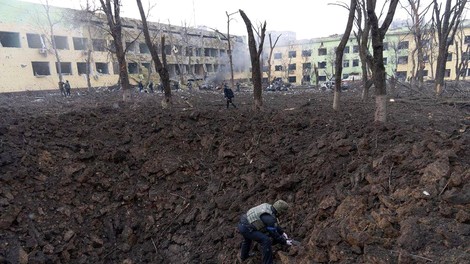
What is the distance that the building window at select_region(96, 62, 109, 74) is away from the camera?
36.6m

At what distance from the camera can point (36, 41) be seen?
102 ft

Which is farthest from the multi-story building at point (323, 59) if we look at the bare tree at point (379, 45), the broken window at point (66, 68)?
the bare tree at point (379, 45)

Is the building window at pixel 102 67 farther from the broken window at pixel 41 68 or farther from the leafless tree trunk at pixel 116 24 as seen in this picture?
the leafless tree trunk at pixel 116 24

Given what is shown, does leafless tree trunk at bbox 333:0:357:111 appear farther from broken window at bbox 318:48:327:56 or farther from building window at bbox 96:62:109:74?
broken window at bbox 318:48:327:56

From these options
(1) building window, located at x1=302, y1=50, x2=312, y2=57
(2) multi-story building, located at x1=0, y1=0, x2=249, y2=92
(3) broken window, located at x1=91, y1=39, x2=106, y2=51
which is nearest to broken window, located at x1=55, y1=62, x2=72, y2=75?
(2) multi-story building, located at x1=0, y1=0, x2=249, y2=92

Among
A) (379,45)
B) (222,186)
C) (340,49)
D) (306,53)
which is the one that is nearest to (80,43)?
(340,49)

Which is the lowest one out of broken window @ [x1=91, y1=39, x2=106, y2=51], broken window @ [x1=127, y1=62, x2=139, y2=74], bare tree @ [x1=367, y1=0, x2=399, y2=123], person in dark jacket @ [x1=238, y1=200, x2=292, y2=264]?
person in dark jacket @ [x1=238, y1=200, x2=292, y2=264]

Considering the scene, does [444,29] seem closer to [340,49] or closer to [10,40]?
[340,49]

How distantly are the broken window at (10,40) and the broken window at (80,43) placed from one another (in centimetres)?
546

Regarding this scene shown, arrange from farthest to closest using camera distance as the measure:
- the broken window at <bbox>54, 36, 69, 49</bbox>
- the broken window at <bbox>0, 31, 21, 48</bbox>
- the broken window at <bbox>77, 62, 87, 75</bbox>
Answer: the broken window at <bbox>77, 62, 87, 75</bbox>, the broken window at <bbox>54, 36, 69, 49</bbox>, the broken window at <bbox>0, 31, 21, 48</bbox>

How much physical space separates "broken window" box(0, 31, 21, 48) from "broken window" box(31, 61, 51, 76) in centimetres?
216

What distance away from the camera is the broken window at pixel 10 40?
2858 centimetres

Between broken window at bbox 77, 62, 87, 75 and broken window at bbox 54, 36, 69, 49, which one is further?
broken window at bbox 77, 62, 87, 75

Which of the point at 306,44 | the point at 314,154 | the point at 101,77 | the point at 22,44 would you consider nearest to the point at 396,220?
the point at 314,154
